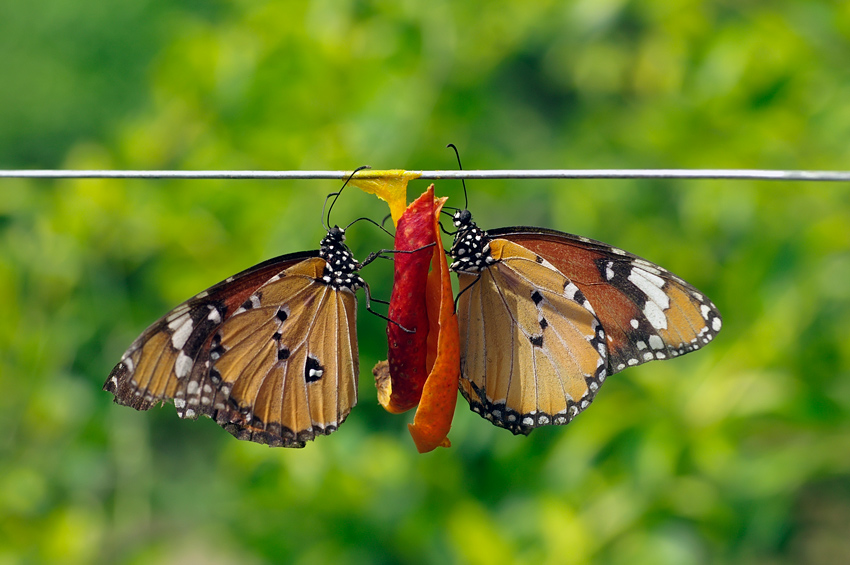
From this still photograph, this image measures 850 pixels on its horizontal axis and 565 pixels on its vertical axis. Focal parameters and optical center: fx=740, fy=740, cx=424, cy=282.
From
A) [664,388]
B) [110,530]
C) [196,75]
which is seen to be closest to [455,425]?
[664,388]

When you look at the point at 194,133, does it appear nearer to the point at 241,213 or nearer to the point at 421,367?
the point at 241,213

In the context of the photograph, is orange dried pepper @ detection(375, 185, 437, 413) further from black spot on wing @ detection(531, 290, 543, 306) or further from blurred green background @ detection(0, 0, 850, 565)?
blurred green background @ detection(0, 0, 850, 565)

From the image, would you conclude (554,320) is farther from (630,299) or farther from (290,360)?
(290,360)

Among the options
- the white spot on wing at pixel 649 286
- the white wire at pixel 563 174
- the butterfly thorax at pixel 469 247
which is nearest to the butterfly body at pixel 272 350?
the butterfly thorax at pixel 469 247

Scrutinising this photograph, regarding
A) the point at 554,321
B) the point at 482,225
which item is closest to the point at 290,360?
the point at 554,321

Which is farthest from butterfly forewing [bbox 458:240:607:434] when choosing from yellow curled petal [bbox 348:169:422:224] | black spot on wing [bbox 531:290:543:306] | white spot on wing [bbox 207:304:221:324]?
white spot on wing [bbox 207:304:221:324]

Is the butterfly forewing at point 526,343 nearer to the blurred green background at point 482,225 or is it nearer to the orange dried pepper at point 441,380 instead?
the orange dried pepper at point 441,380

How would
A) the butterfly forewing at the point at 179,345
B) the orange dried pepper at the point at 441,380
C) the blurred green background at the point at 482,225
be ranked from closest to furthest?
the orange dried pepper at the point at 441,380 < the butterfly forewing at the point at 179,345 < the blurred green background at the point at 482,225
